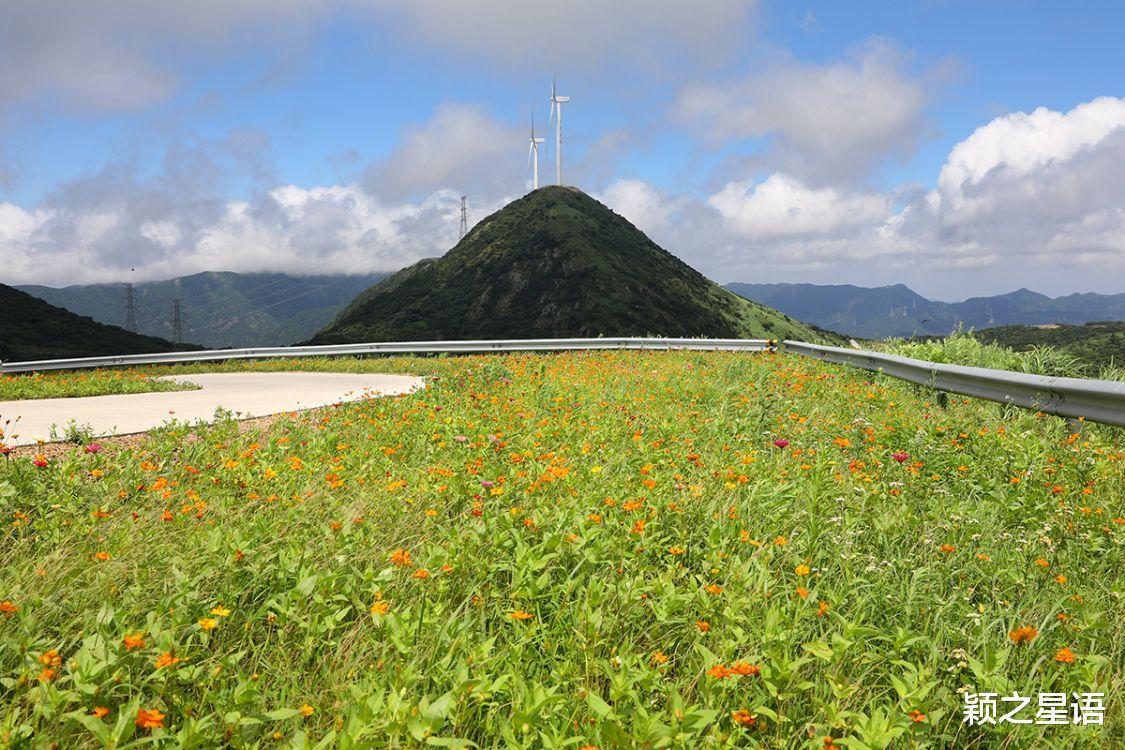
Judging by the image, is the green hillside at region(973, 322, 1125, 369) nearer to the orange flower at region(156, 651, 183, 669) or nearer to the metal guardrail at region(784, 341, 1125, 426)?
the metal guardrail at region(784, 341, 1125, 426)

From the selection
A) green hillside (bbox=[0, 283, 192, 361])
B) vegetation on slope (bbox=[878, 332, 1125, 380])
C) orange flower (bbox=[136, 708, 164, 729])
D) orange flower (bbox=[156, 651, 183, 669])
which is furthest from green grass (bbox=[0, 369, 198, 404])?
green hillside (bbox=[0, 283, 192, 361])

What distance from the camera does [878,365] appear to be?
11727 millimetres

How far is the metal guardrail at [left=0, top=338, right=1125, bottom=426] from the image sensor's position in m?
5.95

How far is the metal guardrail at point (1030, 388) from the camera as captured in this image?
18.6 ft

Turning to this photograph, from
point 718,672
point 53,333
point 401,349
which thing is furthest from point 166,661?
point 53,333

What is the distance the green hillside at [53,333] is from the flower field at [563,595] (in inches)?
3155

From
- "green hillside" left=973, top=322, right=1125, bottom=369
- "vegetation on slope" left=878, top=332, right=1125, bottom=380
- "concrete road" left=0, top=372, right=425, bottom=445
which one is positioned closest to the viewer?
"concrete road" left=0, top=372, right=425, bottom=445

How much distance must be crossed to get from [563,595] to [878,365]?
10237 mm

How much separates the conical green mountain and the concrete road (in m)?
46.9

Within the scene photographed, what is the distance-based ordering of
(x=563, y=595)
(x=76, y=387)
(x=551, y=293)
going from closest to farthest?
(x=563, y=595) → (x=76, y=387) → (x=551, y=293)

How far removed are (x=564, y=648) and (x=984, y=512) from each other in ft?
11.0

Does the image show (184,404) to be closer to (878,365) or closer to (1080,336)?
(878,365)

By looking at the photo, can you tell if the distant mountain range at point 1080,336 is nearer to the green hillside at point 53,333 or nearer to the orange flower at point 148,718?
the orange flower at point 148,718

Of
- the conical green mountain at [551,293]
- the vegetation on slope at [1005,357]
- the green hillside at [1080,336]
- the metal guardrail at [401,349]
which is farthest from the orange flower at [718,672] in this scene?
the conical green mountain at [551,293]
